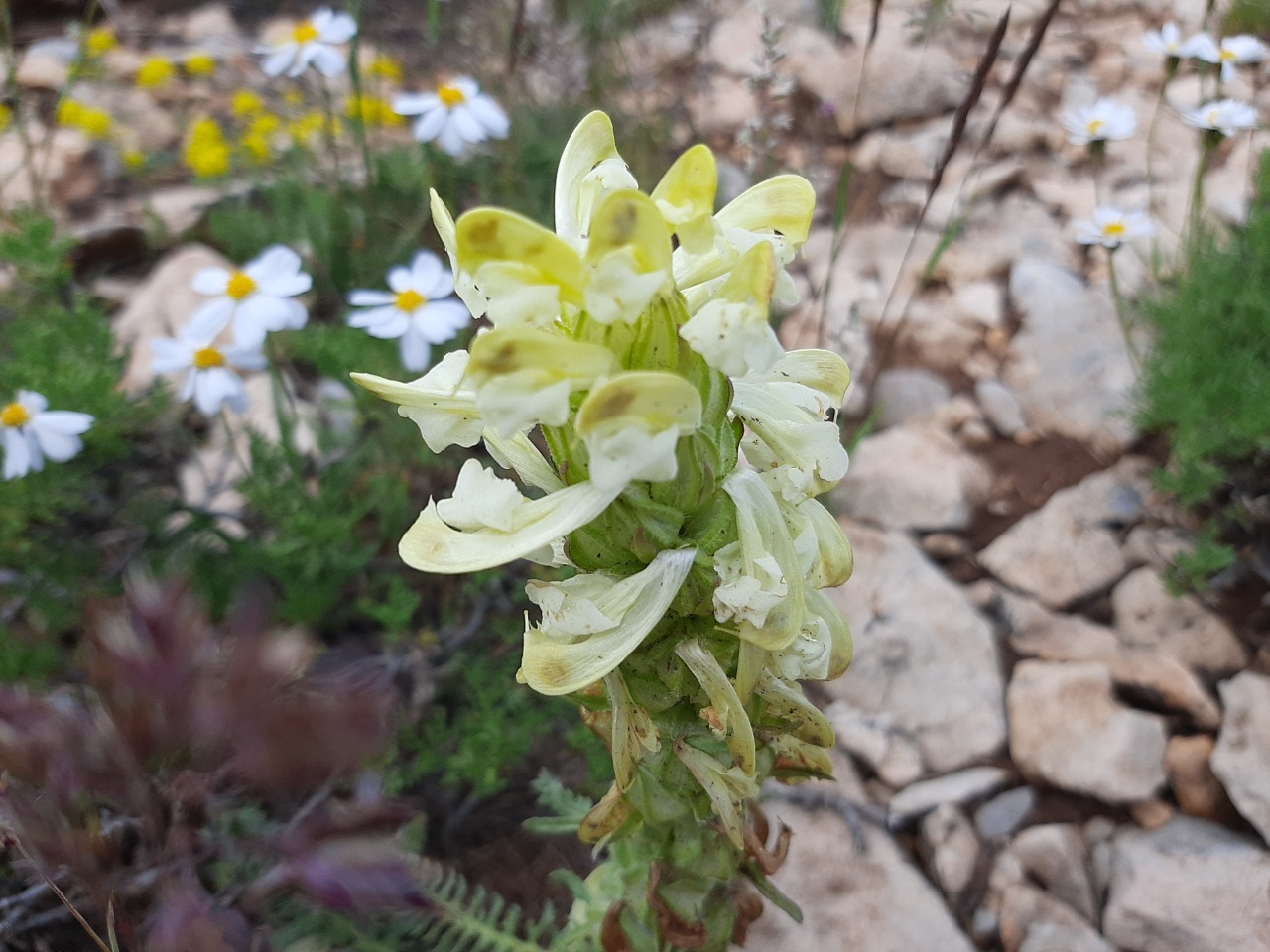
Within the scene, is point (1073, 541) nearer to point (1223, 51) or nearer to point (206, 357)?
point (1223, 51)

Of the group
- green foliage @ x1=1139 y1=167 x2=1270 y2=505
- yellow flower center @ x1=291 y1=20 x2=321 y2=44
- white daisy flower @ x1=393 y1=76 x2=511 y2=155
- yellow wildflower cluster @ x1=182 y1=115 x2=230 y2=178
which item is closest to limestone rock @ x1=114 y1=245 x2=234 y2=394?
yellow wildflower cluster @ x1=182 y1=115 x2=230 y2=178

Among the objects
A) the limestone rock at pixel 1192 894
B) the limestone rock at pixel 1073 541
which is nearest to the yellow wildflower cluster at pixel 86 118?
the limestone rock at pixel 1073 541

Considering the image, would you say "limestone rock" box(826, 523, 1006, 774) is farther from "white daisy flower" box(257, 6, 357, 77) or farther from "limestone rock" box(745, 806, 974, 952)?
"white daisy flower" box(257, 6, 357, 77)

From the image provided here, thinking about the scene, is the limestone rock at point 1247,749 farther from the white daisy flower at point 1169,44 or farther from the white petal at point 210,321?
the white petal at point 210,321

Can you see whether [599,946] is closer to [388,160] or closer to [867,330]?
[867,330]

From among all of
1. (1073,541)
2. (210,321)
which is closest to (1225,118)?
(1073,541)

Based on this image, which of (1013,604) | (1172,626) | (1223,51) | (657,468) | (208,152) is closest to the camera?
(657,468)
